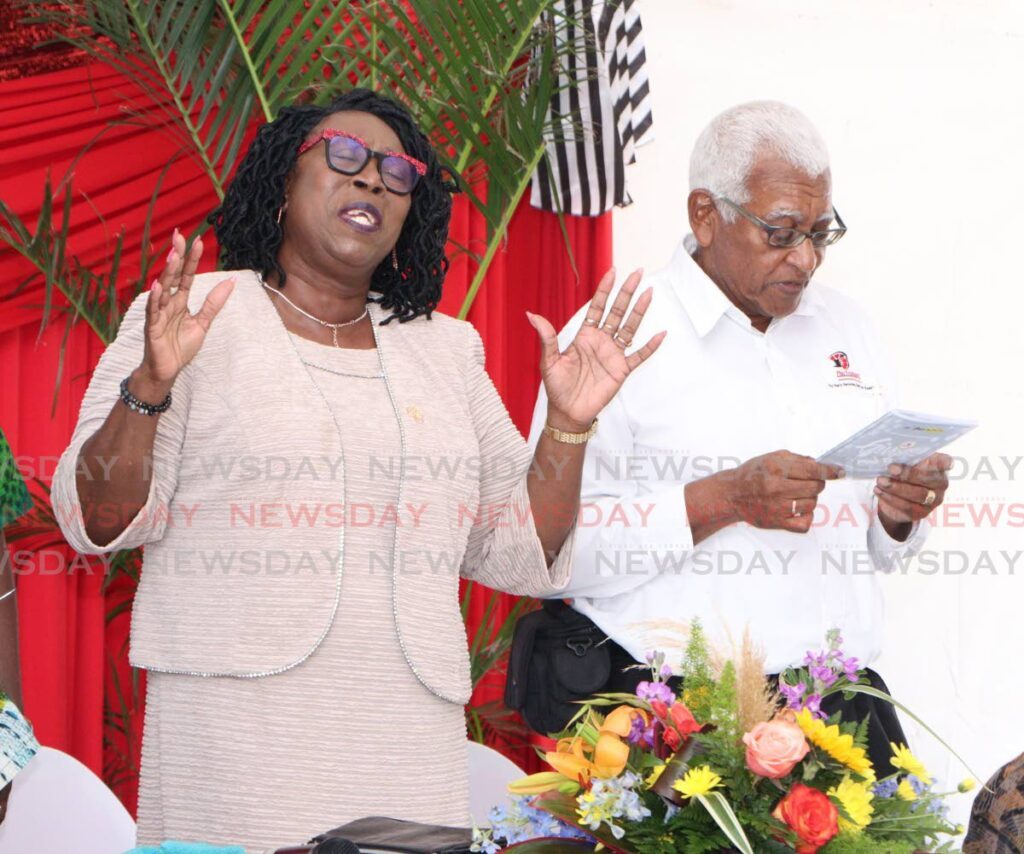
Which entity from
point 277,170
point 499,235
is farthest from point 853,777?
point 499,235

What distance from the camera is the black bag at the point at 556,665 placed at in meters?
2.64

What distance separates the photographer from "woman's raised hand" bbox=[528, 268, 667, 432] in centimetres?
230

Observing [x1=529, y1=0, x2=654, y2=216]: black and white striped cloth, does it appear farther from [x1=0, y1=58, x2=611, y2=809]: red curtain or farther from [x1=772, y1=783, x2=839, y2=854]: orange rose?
[x1=772, y1=783, x2=839, y2=854]: orange rose

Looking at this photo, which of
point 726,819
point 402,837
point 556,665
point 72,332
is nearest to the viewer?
point 726,819

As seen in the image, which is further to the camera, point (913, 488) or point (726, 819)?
point (913, 488)

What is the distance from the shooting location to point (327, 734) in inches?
87.5

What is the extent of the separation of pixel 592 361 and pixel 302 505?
0.54 m

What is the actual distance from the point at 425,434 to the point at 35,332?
1.65m

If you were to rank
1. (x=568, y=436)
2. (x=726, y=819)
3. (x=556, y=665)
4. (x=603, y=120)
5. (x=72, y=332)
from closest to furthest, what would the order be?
(x=726, y=819) < (x=568, y=436) < (x=556, y=665) < (x=72, y=332) < (x=603, y=120)

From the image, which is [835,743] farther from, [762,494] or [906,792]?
[762,494]

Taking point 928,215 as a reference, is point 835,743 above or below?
below

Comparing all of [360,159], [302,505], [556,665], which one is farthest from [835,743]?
[360,159]

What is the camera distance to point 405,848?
1.54m

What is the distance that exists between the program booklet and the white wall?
201cm
